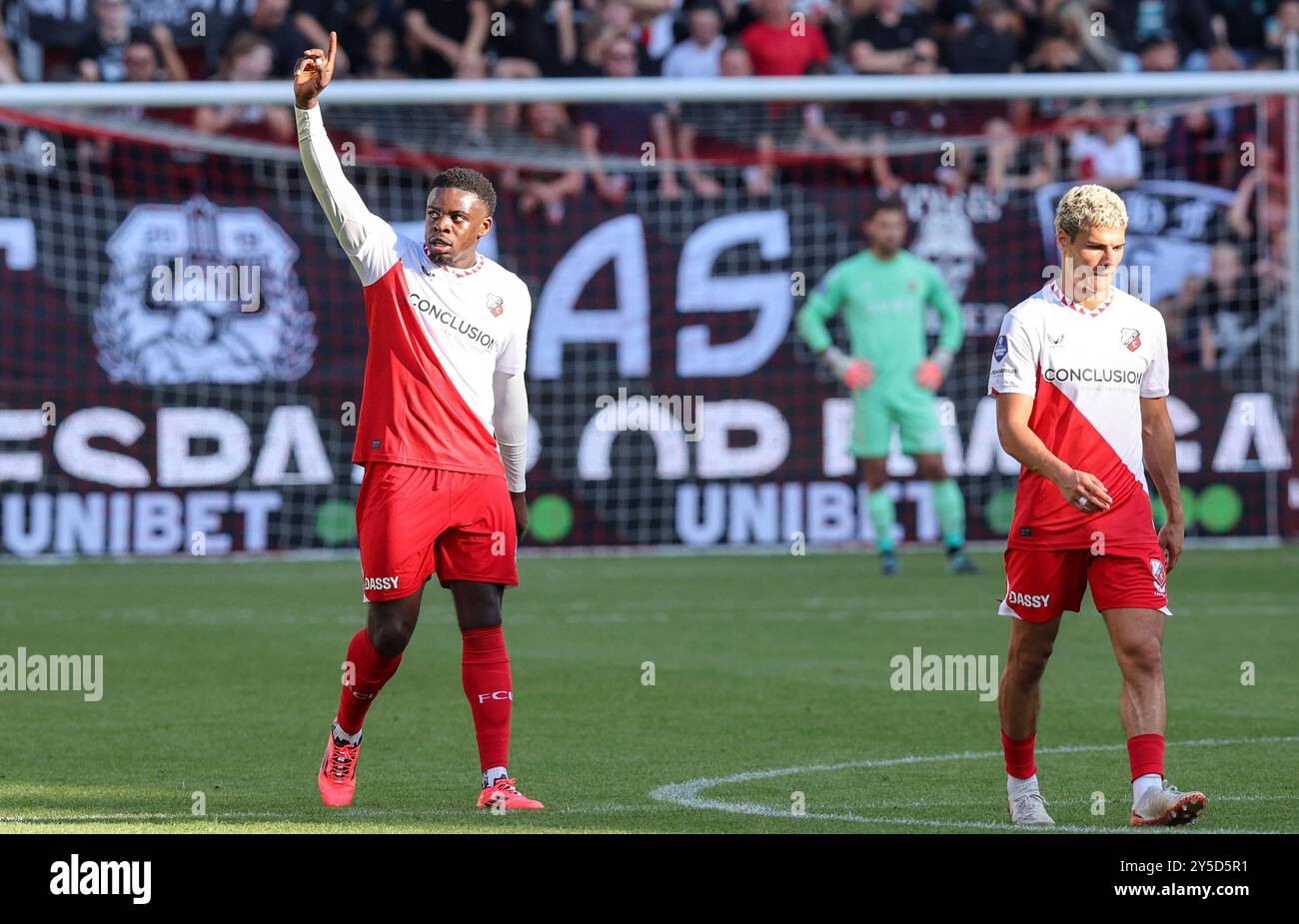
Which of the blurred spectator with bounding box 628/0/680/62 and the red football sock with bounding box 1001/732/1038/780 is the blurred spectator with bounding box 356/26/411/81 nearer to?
the blurred spectator with bounding box 628/0/680/62

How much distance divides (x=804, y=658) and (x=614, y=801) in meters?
4.30

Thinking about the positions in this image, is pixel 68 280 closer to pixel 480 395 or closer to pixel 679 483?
pixel 679 483

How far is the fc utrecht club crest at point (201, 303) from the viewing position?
16.9 meters

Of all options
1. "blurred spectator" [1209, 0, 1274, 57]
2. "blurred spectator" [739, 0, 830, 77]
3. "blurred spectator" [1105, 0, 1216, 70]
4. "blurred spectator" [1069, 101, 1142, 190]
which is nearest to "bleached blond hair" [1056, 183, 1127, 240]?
"blurred spectator" [1069, 101, 1142, 190]

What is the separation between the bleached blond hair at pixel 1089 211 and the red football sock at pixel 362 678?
2227mm

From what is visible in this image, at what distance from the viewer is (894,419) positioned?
51.7 feet

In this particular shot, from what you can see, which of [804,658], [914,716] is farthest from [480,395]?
[804,658]

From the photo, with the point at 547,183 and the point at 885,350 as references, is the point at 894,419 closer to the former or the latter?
the point at 885,350

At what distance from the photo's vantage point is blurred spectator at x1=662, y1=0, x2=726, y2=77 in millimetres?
19062

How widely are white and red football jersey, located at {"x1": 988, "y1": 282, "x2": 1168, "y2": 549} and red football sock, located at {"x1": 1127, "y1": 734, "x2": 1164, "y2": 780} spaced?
0.52 meters

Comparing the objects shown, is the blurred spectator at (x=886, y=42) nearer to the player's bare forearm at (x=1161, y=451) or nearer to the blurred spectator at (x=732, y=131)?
the blurred spectator at (x=732, y=131)

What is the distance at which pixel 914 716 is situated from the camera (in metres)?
8.62

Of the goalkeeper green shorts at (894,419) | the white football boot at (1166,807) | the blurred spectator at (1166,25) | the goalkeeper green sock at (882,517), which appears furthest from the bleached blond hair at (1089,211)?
the blurred spectator at (1166,25)

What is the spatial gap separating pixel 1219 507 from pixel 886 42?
4992 millimetres
